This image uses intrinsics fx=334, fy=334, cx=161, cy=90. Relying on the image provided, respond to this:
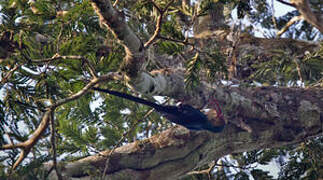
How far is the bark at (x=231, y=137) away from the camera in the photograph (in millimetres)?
3166

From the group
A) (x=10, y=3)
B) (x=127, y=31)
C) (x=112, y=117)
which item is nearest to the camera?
(x=127, y=31)

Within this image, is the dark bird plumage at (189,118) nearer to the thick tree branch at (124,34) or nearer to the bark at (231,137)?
the bark at (231,137)

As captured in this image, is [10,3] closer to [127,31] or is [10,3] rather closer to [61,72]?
[61,72]

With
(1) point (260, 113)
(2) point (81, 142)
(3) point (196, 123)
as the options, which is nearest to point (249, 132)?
(1) point (260, 113)

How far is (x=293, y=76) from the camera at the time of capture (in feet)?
15.9

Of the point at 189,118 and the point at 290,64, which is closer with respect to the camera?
the point at 189,118

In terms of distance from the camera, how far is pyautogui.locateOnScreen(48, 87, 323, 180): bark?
317 cm

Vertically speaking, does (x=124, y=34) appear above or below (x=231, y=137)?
above

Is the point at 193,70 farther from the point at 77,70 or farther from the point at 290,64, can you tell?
the point at 290,64

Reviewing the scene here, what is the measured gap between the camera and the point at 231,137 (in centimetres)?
358

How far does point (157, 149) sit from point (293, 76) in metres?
2.63

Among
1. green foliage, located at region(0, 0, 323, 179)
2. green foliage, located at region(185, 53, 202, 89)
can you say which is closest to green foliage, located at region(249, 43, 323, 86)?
green foliage, located at region(0, 0, 323, 179)

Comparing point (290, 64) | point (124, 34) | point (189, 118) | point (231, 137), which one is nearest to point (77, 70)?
point (124, 34)

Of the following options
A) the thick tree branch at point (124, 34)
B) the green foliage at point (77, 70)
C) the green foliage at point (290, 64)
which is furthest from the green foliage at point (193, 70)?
the green foliage at point (290, 64)
